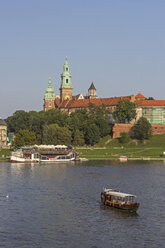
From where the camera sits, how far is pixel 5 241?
160 ft

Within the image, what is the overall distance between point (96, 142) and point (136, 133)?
52.5 feet

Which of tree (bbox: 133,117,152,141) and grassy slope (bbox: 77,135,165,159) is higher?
tree (bbox: 133,117,152,141)

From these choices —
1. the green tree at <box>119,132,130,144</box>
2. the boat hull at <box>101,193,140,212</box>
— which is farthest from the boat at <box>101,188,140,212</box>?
the green tree at <box>119,132,130,144</box>

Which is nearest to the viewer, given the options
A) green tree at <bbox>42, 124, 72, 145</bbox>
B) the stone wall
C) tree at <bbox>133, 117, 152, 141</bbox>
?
green tree at <bbox>42, 124, 72, 145</bbox>

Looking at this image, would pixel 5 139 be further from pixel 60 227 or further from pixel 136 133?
pixel 60 227

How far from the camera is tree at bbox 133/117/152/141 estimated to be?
17562 centimetres

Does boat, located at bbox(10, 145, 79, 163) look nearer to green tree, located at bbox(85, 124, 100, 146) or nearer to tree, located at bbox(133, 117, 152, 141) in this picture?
green tree, located at bbox(85, 124, 100, 146)

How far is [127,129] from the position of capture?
188 metres

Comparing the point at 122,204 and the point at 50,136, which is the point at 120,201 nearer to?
the point at 122,204

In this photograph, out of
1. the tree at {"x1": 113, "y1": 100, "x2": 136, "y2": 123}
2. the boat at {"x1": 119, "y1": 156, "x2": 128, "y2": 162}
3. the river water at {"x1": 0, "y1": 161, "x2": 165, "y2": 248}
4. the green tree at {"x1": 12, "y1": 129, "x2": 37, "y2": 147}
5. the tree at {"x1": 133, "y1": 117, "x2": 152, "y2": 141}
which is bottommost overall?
the river water at {"x1": 0, "y1": 161, "x2": 165, "y2": 248}

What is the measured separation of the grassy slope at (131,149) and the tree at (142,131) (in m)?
2.33

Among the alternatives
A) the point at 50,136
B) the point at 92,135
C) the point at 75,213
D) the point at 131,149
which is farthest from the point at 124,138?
the point at 75,213

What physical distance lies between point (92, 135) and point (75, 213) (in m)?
115

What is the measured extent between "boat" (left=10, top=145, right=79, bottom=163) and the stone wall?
40.0 metres
